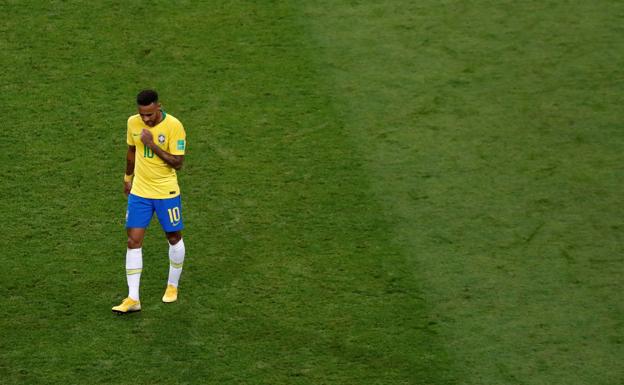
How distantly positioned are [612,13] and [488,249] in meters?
5.27

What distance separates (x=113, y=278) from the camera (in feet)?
37.2

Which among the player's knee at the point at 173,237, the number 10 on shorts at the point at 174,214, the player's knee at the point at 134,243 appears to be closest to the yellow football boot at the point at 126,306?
the player's knee at the point at 134,243

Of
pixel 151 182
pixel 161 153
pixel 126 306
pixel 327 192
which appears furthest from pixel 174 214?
pixel 327 192

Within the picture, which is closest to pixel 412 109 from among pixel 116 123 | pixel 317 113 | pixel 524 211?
pixel 317 113

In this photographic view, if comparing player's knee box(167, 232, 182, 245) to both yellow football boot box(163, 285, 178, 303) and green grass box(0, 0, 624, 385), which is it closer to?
yellow football boot box(163, 285, 178, 303)

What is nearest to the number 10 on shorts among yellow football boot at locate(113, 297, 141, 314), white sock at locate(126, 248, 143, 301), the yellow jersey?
the yellow jersey

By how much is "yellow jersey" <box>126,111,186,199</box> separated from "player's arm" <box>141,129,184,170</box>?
2.3 inches

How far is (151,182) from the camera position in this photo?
1062 centimetres

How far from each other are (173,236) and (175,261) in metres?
0.22

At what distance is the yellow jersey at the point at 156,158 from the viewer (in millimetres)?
10492

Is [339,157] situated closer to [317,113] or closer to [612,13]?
[317,113]

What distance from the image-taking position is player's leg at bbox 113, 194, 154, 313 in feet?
35.1

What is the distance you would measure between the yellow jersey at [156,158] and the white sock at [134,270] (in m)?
0.50

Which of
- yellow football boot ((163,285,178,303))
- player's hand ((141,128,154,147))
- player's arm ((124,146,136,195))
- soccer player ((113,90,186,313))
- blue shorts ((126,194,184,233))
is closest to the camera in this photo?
player's hand ((141,128,154,147))
